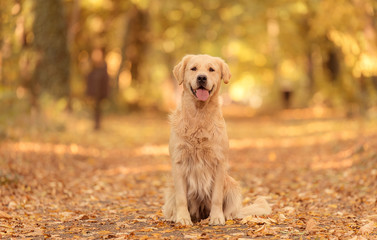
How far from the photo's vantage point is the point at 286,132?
19906mm

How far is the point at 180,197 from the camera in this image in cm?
562

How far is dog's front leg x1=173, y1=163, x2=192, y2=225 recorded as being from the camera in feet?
18.3

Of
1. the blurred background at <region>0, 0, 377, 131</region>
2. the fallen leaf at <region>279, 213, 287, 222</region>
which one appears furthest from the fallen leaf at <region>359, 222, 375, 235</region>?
the blurred background at <region>0, 0, 377, 131</region>

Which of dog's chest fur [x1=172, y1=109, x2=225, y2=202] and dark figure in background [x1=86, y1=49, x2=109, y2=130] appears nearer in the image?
dog's chest fur [x1=172, y1=109, x2=225, y2=202]

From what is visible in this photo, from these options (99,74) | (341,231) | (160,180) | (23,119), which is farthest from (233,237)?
(99,74)

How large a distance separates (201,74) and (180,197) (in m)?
1.38

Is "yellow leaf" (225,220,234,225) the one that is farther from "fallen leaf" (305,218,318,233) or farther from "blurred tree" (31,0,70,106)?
"blurred tree" (31,0,70,106)

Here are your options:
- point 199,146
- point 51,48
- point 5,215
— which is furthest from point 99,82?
point 199,146

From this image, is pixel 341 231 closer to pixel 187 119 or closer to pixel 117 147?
pixel 187 119

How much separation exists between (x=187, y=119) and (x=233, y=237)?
1441mm

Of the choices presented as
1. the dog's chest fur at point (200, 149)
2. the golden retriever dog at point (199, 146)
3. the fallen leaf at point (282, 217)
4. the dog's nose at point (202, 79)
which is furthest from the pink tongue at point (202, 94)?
the fallen leaf at point (282, 217)

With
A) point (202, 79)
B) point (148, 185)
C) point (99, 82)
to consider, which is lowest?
point (148, 185)

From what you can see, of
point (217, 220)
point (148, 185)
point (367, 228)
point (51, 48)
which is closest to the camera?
point (367, 228)

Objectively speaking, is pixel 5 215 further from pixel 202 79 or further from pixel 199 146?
pixel 202 79
